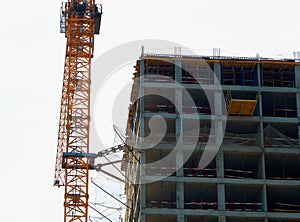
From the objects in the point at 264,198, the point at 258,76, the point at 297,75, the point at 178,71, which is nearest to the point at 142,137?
the point at 178,71

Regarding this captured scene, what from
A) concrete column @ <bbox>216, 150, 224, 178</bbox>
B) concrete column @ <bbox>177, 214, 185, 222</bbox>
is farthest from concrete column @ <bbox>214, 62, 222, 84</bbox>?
concrete column @ <bbox>177, 214, 185, 222</bbox>

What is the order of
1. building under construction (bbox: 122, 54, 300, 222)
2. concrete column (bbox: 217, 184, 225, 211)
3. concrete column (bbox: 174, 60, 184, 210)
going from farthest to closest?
building under construction (bbox: 122, 54, 300, 222) → concrete column (bbox: 217, 184, 225, 211) → concrete column (bbox: 174, 60, 184, 210)

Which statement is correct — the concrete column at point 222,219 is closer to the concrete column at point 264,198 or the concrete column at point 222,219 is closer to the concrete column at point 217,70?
the concrete column at point 264,198

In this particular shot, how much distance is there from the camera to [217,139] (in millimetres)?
78125

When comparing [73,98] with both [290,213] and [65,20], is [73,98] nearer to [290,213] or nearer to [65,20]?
[65,20]

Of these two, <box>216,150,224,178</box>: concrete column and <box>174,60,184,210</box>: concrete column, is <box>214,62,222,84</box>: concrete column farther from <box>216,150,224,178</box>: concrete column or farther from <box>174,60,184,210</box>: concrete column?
<box>216,150,224,178</box>: concrete column

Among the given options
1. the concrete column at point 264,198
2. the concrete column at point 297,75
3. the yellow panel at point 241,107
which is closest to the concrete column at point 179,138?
the yellow panel at point 241,107

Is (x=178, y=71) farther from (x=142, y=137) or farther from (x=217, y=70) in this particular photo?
(x=142, y=137)

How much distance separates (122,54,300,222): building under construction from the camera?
7581cm

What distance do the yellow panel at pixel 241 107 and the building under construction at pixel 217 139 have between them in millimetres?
79

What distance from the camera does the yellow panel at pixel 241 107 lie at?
255 feet

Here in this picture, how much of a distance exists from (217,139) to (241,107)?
3175 millimetres

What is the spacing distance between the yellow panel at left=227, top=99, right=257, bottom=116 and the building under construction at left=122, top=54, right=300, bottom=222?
79 mm

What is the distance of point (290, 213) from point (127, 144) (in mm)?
15824
